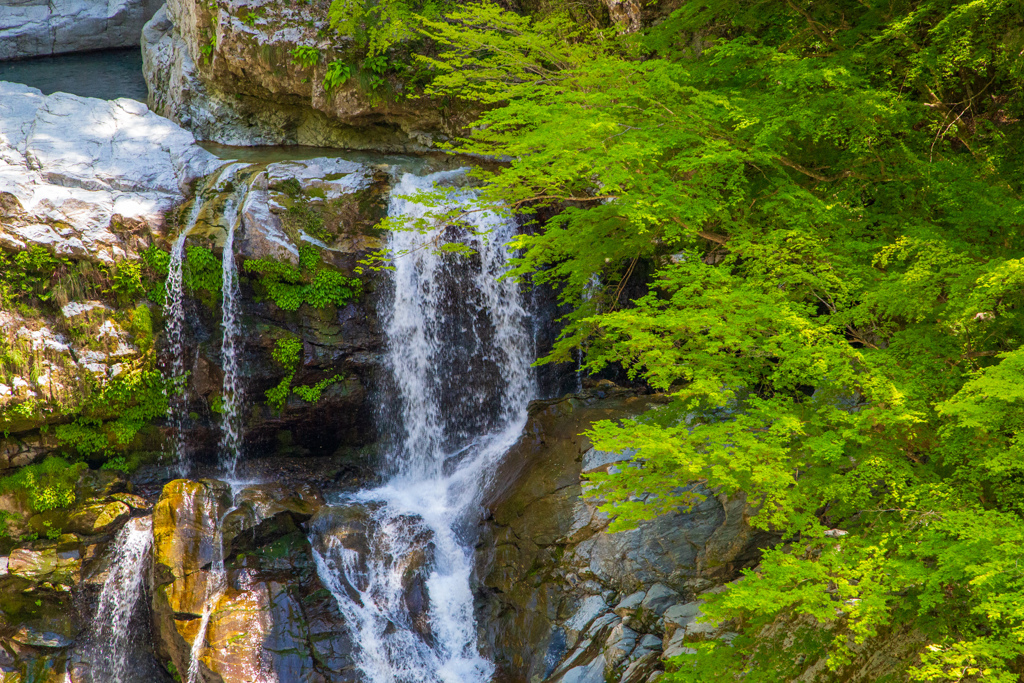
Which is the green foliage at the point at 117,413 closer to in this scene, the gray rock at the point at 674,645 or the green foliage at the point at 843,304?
the green foliage at the point at 843,304

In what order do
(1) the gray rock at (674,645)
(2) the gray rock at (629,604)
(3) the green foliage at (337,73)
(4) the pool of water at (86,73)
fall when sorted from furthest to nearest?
(4) the pool of water at (86,73) → (3) the green foliage at (337,73) → (2) the gray rock at (629,604) → (1) the gray rock at (674,645)

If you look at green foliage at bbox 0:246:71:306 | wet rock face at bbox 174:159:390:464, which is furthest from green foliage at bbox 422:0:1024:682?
green foliage at bbox 0:246:71:306

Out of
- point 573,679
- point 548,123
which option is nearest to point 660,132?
point 548,123

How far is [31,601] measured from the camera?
Answer: 846 cm

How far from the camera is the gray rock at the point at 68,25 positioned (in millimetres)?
16891

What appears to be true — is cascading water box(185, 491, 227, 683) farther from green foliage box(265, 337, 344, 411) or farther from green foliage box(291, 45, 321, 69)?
green foliage box(291, 45, 321, 69)

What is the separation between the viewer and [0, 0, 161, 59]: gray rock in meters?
16.9

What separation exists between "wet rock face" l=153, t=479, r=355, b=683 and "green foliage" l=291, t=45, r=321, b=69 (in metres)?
8.32

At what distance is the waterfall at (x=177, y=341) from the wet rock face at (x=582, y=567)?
528 cm

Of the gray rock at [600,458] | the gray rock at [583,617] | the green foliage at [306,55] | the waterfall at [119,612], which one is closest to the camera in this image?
the gray rock at [583,617]

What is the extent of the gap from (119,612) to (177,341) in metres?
3.97

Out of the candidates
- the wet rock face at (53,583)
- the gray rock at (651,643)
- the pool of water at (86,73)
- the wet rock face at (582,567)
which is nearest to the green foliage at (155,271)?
the wet rock face at (53,583)

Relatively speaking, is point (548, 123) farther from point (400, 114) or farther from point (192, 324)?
point (400, 114)

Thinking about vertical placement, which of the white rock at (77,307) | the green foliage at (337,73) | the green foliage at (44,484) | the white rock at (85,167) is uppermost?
the green foliage at (337,73)
